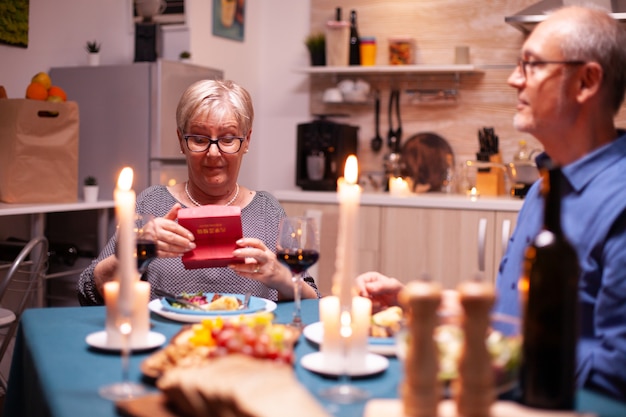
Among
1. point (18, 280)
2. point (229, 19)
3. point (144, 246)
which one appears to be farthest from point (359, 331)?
point (229, 19)

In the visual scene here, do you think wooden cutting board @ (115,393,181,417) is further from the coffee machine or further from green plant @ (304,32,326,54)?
green plant @ (304,32,326,54)

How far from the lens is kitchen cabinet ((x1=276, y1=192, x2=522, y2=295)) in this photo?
408cm

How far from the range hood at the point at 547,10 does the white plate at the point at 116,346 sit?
10.4 ft

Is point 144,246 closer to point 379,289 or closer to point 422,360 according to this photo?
point 379,289

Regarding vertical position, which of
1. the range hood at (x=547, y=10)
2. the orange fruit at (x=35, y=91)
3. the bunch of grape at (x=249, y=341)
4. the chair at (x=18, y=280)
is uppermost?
the range hood at (x=547, y=10)

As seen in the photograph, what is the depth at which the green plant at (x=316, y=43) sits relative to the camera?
494cm

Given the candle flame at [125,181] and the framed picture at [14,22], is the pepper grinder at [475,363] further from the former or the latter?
the framed picture at [14,22]

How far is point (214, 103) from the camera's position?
2.30 m

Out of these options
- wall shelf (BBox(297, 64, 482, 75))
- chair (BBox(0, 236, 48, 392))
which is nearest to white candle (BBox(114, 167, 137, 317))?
chair (BBox(0, 236, 48, 392))

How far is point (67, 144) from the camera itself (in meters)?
3.69

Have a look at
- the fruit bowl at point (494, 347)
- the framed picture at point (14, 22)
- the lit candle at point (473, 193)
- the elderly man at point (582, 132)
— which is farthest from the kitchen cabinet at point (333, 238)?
the fruit bowl at point (494, 347)

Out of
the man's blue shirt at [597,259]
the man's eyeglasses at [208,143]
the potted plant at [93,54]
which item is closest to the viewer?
the man's blue shirt at [597,259]

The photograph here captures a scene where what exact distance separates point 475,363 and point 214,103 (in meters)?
1.51

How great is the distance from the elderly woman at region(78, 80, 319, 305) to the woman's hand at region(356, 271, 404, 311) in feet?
0.81
